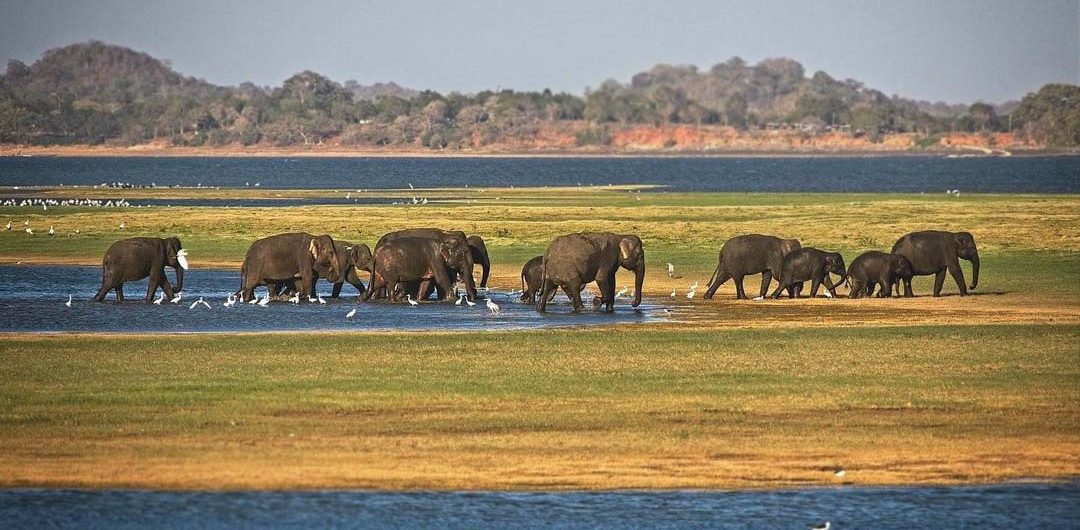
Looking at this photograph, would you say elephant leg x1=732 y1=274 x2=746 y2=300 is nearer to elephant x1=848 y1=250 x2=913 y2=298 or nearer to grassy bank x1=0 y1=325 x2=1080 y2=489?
elephant x1=848 y1=250 x2=913 y2=298

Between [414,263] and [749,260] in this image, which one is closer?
A: [414,263]

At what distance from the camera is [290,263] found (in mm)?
33562

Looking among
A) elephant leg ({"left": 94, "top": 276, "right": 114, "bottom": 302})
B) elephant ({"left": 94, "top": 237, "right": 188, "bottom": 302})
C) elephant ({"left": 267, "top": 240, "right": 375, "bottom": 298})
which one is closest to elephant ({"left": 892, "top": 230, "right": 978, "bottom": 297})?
elephant ({"left": 267, "top": 240, "right": 375, "bottom": 298})

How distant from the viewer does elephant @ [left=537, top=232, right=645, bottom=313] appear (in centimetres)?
3092

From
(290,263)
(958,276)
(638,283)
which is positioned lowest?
(958,276)

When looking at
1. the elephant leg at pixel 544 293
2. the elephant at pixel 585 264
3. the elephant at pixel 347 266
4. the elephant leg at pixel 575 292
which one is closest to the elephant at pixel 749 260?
the elephant at pixel 585 264

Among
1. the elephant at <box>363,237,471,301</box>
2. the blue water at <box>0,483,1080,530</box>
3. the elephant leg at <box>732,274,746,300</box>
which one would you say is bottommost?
the elephant leg at <box>732,274,746,300</box>

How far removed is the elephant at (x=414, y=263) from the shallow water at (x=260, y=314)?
1.64 ft

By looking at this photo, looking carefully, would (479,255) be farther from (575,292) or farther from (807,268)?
(807,268)

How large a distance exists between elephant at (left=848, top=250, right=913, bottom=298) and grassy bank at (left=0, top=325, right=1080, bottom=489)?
7.23m

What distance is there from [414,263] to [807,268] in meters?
7.56

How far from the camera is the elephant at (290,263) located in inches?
1307

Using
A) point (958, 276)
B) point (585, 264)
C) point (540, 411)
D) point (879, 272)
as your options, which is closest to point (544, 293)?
point (585, 264)

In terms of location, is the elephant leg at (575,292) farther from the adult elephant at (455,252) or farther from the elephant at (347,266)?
the elephant at (347,266)
